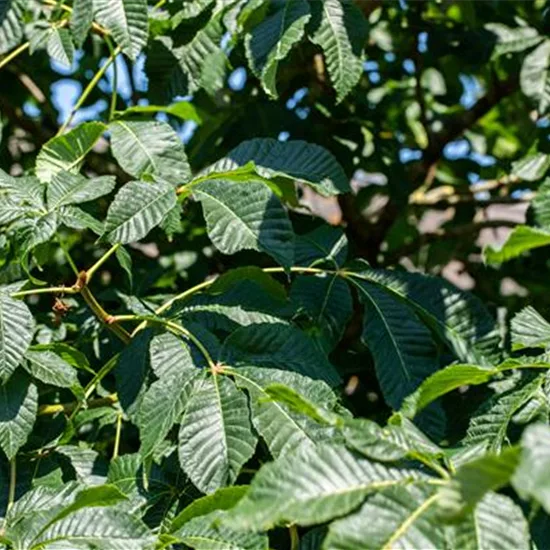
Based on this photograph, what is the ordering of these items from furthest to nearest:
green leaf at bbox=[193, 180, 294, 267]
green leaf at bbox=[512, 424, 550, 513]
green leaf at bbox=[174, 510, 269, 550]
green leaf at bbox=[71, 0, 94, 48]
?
green leaf at bbox=[71, 0, 94, 48]
green leaf at bbox=[193, 180, 294, 267]
green leaf at bbox=[174, 510, 269, 550]
green leaf at bbox=[512, 424, 550, 513]

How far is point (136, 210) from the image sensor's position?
3.79 ft

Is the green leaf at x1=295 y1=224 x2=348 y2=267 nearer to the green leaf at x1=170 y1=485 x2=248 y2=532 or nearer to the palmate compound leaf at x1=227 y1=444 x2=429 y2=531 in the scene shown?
the green leaf at x1=170 y1=485 x2=248 y2=532

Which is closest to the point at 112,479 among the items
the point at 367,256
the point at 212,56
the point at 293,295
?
the point at 293,295

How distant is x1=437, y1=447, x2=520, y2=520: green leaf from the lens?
0.69 metres

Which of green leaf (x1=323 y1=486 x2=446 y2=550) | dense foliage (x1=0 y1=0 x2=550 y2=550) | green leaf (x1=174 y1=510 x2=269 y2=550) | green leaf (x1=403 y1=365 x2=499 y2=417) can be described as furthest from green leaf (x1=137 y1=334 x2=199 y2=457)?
green leaf (x1=323 y1=486 x2=446 y2=550)

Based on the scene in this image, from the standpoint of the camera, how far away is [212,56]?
1531mm

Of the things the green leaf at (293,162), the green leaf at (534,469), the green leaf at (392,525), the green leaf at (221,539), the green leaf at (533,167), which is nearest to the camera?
Result: the green leaf at (534,469)

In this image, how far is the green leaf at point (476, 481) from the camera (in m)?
0.69

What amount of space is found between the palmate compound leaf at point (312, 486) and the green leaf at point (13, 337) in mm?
433

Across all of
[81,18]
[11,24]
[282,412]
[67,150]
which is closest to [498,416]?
[282,412]

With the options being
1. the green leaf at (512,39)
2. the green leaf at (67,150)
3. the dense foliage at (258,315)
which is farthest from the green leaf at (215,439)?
the green leaf at (512,39)

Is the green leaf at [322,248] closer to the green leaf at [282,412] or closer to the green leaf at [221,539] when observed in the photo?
the green leaf at [282,412]

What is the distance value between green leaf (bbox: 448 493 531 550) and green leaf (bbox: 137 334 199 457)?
1.22 feet

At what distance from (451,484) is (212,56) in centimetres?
93
